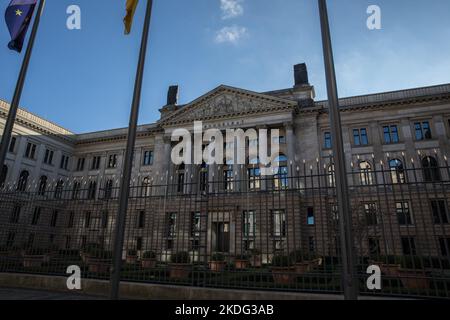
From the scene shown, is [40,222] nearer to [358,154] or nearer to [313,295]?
[313,295]

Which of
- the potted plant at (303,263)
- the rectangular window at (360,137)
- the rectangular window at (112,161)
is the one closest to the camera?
the potted plant at (303,263)

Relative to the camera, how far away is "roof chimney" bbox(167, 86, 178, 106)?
4578 centimetres

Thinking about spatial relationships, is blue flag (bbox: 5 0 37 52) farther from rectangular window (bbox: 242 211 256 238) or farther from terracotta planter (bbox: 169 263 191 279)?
rectangular window (bbox: 242 211 256 238)

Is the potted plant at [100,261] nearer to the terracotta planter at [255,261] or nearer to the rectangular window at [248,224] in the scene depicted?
the rectangular window at [248,224]

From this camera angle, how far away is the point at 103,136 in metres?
47.5

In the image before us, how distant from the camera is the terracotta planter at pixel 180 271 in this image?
945 centimetres

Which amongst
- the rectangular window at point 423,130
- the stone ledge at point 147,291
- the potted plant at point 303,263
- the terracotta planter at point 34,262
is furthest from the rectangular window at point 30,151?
the rectangular window at point 423,130

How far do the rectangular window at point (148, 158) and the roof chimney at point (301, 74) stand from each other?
22.9 meters

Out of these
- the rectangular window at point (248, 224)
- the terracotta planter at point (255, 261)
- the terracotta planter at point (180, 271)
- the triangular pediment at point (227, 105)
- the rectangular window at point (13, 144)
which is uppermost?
the triangular pediment at point (227, 105)

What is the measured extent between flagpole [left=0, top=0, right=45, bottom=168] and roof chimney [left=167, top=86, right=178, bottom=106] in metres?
36.3

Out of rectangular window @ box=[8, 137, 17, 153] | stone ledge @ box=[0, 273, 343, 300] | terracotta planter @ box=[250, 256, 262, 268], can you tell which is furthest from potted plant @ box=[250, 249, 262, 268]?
rectangular window @ box=[8, 137, 17, 153]

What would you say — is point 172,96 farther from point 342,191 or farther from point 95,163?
point 342,191
